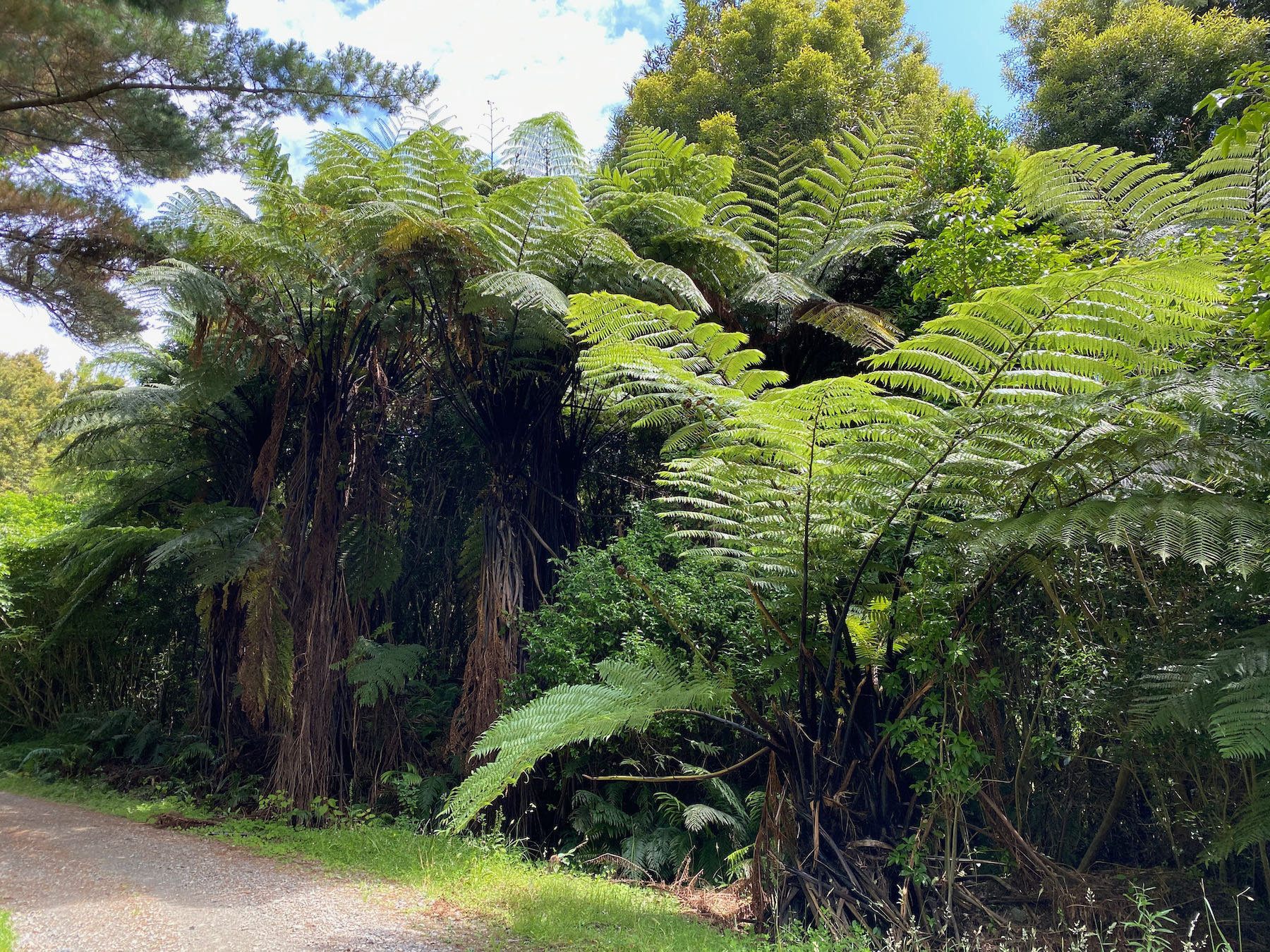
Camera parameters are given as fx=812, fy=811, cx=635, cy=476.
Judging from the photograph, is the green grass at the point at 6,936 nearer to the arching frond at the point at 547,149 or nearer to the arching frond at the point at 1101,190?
the arching frond at the point at 547,149

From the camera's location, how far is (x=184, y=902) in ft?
11.6

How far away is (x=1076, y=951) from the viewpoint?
7.90ft

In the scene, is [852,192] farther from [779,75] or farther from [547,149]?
[779,75]

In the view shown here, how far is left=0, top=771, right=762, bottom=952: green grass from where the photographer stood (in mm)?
3074

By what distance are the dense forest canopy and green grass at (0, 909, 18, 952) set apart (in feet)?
5.10

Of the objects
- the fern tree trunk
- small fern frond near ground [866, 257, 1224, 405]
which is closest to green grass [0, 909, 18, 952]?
the fern tree trunk

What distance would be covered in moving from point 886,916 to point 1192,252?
2.90 m

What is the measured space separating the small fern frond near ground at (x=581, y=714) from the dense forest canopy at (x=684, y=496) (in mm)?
24

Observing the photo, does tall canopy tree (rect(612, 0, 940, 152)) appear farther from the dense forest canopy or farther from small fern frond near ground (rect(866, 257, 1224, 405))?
small fern frond near ground (rect(866, 257, 1224, 405))

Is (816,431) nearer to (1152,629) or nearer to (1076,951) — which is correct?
(1152,629)

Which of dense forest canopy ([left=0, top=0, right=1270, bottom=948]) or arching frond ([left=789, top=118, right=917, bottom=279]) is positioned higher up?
arching frond ([left=789, top=118, right=917, bottom=279])

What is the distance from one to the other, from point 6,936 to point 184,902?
2.28 ft

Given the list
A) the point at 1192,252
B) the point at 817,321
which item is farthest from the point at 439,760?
the point at 1192,252

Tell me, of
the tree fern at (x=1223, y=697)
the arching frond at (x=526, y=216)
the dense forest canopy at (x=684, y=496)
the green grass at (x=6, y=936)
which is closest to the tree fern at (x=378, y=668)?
the dense forest canopy at (x=684, y=496)
